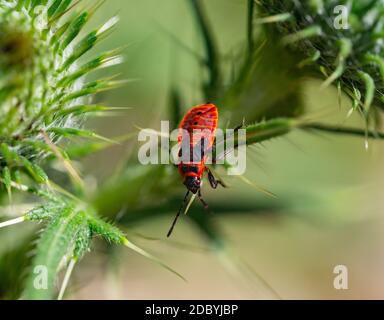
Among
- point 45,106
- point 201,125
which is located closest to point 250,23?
point 201,125

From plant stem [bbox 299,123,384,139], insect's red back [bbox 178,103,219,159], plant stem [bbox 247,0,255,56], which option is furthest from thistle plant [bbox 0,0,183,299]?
plant stem [bbox 299,123,384,139]

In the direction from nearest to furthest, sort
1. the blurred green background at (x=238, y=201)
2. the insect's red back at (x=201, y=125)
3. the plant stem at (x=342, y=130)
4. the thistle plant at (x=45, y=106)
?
the thistle plant at (x=45, y=106) < the insect's red back at (x=201, y=125) < the plant stem at (x=342, y=130) < the blurred green background at (x=238, y=201)

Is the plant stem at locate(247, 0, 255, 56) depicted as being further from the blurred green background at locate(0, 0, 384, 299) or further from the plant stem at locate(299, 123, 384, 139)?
the blurred green background at locate(0, 0, 384, 299)

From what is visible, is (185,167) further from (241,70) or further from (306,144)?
(306,144)

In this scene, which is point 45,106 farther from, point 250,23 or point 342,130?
point 342,130

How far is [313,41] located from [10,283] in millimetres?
1851

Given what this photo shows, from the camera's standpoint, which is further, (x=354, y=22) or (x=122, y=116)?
(x=122, y=116)

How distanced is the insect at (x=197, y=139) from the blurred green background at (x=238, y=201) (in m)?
0.68

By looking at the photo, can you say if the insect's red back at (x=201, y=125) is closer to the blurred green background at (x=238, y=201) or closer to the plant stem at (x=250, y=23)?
the plant stem at (x=250, y=23)

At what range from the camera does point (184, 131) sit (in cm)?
260

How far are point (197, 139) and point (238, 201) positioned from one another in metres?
1.31

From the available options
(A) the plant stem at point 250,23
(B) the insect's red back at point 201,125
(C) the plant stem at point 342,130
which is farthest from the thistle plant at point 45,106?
(C) the plant stem at point 342,130

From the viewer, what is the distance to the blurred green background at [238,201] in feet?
12.8
